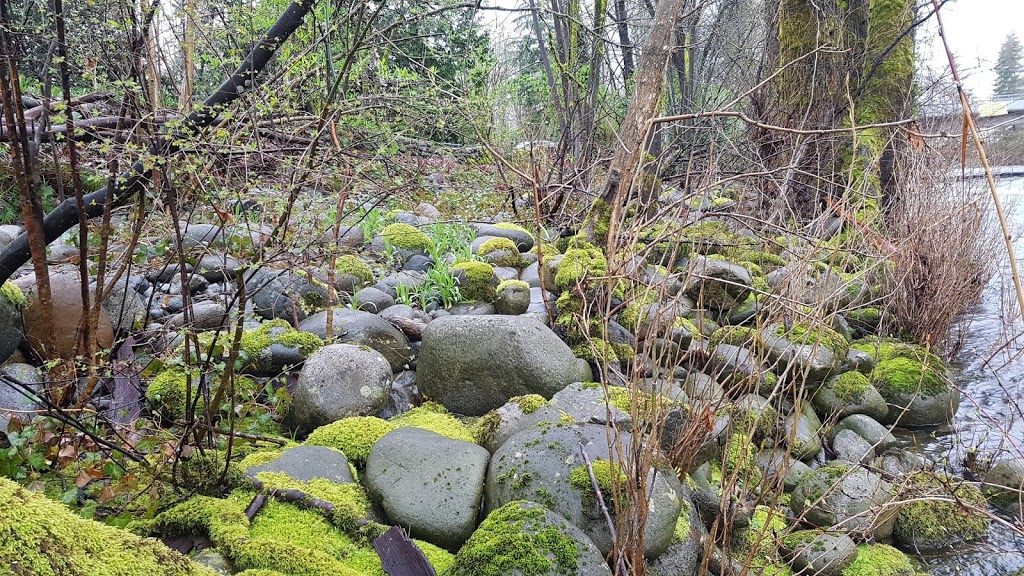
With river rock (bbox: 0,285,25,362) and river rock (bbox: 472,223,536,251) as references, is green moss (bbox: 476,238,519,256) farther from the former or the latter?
river rock (bbox: 0,285,25,362)

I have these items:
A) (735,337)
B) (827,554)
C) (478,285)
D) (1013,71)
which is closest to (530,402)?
(827,554)

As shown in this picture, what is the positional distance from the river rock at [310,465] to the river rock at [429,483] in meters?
0.12

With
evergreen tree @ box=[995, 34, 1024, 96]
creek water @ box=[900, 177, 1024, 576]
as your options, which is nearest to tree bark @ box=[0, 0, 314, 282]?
creek water @ box=[900, 177, 1024, 576]

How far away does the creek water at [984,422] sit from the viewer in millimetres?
3330

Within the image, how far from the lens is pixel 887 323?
6.00 meters

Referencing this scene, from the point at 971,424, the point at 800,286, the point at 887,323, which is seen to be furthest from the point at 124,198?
the point at 887,323

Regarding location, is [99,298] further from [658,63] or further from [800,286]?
[658,63]

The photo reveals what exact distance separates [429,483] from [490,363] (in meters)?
1.08

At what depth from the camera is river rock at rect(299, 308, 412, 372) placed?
156 inches

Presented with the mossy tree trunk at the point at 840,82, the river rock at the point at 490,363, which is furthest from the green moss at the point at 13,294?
the mossy tree trunk at the point at 840,82

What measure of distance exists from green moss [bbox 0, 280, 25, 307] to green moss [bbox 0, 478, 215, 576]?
103 inches

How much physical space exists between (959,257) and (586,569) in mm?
5334

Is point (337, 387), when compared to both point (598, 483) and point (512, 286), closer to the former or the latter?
point (598, 483)

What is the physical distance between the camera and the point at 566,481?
2.55 m
